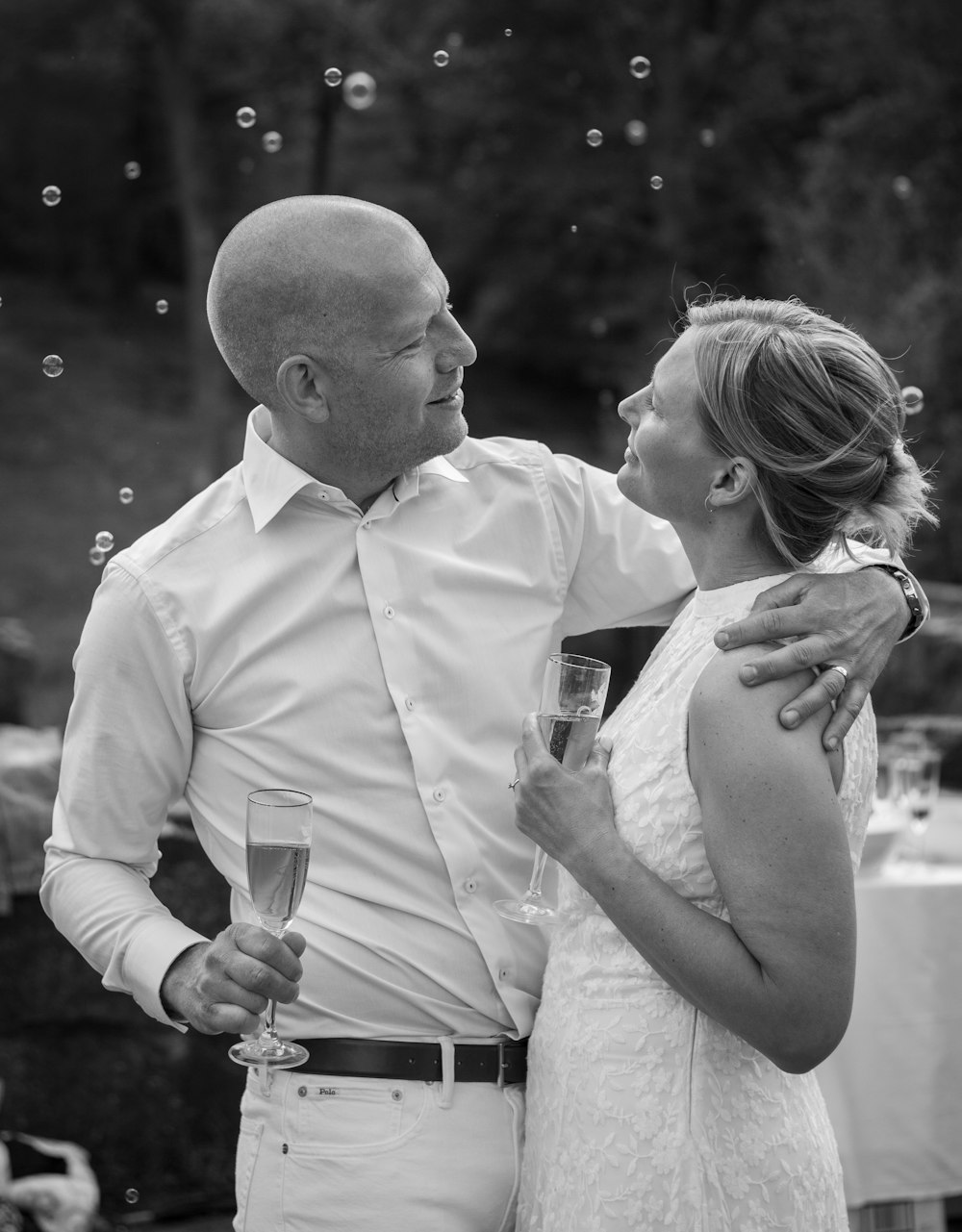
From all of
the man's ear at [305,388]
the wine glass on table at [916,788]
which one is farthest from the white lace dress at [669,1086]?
the wine glass on table at [916,788]

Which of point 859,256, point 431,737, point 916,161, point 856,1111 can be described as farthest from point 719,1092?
point 916,161

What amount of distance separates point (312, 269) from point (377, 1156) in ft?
4.05

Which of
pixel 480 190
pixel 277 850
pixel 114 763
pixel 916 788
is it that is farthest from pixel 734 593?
pixel 480 190

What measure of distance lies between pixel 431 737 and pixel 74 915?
1.84 ft

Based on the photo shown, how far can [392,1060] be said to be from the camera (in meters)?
1.98

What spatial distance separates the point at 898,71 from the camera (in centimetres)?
1068

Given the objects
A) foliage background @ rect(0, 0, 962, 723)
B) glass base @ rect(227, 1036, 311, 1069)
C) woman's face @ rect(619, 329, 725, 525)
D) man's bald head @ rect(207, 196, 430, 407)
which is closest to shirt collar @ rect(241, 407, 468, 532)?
man's bald head @ rect(207, 196, 430, 407)

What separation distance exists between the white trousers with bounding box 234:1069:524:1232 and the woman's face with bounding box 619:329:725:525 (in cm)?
85

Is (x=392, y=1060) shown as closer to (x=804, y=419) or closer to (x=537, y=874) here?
(x=537, y=874)

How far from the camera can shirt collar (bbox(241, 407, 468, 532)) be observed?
2.11 meters

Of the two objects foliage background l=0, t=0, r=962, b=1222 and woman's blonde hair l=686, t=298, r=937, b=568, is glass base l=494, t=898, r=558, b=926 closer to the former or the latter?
woman's blonde hair l=686, t=298, r=937, b=568

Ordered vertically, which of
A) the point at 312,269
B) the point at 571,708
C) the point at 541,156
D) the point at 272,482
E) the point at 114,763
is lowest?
the point at 114,763

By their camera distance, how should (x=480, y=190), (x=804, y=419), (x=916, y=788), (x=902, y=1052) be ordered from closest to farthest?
1. (x=804, y=419)
2. (x=902, y=1052)
3. (x=916, y=788)
4. (x=480, y=190)

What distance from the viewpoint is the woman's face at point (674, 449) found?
1.89 metres
